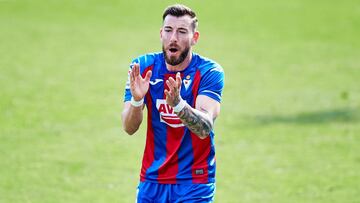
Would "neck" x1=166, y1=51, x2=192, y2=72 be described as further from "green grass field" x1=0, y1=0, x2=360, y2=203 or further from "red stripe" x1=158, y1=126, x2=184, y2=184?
"green grass field" x1=0, y1=0, x2=360, y2=203

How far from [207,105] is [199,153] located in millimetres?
512

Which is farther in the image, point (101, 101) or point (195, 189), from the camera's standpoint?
point (101, 101)

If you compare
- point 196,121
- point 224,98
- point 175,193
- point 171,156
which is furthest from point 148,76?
point 224,98

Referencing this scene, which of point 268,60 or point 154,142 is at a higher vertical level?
point 268,60

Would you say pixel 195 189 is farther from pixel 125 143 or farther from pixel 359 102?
pixel 359 102

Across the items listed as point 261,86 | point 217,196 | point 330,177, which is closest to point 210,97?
point 217,196

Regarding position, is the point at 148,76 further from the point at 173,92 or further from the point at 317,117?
the point at 317,117

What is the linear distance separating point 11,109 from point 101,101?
2350 mm

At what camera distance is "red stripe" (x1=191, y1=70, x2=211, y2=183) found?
27.7 ft

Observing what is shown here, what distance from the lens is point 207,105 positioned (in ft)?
27.2

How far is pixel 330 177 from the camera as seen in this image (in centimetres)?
1459

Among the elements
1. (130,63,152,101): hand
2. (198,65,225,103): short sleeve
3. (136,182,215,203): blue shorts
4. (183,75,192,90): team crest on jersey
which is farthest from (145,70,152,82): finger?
(136,182,215,203): blue shorts

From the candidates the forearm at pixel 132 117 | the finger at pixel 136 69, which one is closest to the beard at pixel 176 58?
the finger at pixel 136 69

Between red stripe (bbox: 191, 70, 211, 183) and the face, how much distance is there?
1.10ft
